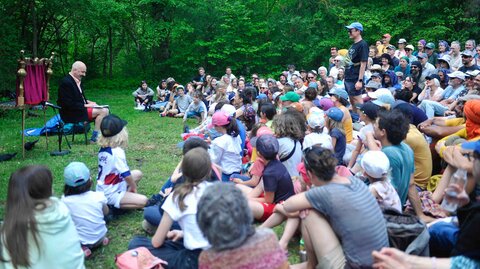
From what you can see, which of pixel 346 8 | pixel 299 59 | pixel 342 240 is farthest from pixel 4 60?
pixel 342 240

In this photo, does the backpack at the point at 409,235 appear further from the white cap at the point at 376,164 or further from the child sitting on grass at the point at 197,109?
the child sitting on grass at the point at 197,109

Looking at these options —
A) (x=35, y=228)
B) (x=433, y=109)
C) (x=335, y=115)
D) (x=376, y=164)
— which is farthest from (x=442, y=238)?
(x=433, y=109)

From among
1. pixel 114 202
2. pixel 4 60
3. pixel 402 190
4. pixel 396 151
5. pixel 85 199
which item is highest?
pixel 396 151

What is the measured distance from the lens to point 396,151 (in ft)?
13.0

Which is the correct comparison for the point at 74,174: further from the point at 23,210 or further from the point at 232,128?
the point at 232,128

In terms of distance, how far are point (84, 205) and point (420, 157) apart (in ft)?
11.0

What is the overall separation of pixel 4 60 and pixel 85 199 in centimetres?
1249

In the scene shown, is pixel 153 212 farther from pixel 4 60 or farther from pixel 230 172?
pixel 4 60

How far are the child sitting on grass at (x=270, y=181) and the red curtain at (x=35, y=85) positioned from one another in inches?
183

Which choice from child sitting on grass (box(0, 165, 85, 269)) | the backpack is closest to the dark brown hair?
child sitting on grass (box(0, 165, 85, 269))

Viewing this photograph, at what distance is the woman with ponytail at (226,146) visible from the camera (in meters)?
5.17

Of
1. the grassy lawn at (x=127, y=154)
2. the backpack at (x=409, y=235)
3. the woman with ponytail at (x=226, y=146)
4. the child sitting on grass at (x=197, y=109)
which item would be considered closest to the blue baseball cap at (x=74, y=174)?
the grassy lawn at (x=127, y=154)

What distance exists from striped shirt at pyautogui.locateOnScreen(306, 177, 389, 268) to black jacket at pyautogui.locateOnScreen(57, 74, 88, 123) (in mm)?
6118

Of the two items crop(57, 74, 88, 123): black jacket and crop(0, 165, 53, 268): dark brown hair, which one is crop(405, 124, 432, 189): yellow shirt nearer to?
crop(0, 165, 53, 268): dark brown hair
